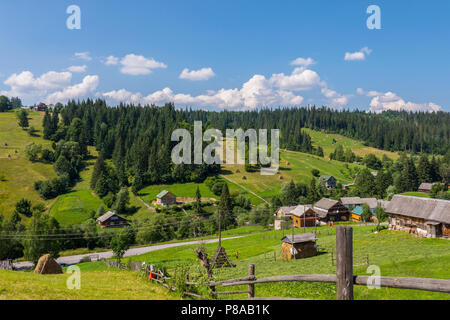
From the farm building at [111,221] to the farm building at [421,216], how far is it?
72029 mm

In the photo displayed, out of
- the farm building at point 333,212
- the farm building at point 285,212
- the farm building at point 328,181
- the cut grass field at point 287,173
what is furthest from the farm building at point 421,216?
the farm building at point 328,181

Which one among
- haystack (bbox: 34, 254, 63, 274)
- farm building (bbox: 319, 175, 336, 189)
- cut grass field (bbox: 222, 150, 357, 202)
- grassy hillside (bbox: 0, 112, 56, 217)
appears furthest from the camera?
farm building (bbox: 319, 175, 336, 189)

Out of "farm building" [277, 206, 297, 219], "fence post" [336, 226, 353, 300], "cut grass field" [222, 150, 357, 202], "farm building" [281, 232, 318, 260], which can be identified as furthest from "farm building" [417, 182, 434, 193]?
"fence post" [336, 226, 353, 300]

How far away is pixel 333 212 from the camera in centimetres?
9119

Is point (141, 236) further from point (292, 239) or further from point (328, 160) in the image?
point (328, 160)

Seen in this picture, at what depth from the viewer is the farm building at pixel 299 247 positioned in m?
42.8

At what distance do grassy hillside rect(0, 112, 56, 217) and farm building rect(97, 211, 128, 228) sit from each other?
27.6 metres

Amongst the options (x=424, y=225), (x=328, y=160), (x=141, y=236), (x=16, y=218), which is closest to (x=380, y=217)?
(x=424, y=225)

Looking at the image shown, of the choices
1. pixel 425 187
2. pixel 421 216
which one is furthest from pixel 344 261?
pixel 425 187

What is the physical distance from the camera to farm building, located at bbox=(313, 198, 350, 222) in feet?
297

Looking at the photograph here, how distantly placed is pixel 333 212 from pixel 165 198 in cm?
5716

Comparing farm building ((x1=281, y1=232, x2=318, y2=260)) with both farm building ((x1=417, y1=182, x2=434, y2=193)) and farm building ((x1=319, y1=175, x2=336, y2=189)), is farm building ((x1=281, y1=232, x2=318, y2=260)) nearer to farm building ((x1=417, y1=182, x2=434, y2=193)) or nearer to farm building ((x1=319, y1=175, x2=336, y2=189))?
farm building ((x1=319, y1=175, x2=336, y2=189))

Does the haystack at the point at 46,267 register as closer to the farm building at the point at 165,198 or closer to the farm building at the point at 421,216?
the farm building at the point at 421,216

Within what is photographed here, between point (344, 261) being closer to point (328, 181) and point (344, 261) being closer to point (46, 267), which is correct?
point (46, 267)
